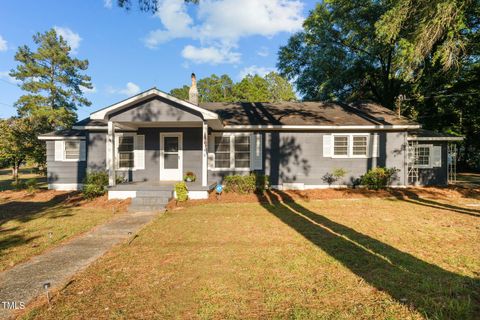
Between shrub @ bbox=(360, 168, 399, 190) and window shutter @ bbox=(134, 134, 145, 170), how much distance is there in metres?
10.8

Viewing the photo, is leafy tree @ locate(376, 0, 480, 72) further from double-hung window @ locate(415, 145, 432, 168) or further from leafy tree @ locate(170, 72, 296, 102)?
leafy tree @ locate(170, 72, 296, 102)

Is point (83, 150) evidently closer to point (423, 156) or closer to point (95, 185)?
point (95, 185)

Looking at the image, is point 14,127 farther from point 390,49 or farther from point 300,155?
point 390,49

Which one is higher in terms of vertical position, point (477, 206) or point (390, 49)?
point (390, 49)

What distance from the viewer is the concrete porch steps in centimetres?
914

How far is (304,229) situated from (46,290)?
16.7 ft

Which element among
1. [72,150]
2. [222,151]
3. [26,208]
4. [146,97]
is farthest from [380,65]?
[26,208]

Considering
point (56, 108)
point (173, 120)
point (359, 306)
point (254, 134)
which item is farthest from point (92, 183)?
point (56, 108)

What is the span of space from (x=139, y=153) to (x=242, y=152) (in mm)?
5084

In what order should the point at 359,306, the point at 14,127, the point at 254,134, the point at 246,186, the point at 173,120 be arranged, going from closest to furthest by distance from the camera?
1. the point at 359,306
2. the point at 173,120
3. the point at 246,186
4. the point at 254,134
5. the point at 14,127

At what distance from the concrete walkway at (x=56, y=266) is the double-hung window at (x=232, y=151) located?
6519 mm

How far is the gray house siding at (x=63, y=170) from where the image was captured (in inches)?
521

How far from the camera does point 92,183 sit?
10.8 meters

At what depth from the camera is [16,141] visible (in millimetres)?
13820
